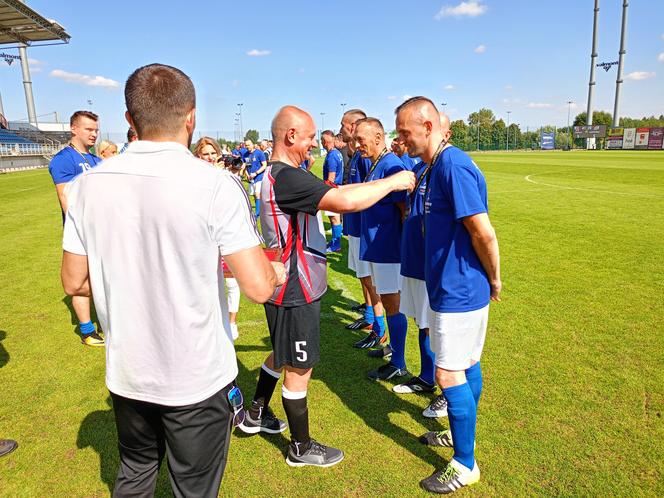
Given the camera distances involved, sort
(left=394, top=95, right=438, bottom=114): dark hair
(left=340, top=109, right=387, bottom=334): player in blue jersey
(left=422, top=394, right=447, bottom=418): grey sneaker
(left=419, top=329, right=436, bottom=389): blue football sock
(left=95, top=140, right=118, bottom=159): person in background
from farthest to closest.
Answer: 1. (left=95, top=140, right=118, bottom=159): person in background
2. (left=340, top=109, right=387, bottom=334): player in blue jersey
3. (left=419, top=329, right=436, bottom=389): blue football sock
4. (left=422, top=394, right=447, bottom=418): grey sneaker
5. (left=394, top=95, right=438, bottom=114): dark hair

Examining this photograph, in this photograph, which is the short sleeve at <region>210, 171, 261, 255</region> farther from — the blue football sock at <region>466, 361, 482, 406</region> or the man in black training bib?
the blue football sock at <region>466, 361, 482, 406</region>

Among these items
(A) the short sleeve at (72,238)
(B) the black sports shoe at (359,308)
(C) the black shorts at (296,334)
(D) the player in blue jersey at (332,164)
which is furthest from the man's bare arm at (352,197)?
(D) the player in blue jersey at (332,164)

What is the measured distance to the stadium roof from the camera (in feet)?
114

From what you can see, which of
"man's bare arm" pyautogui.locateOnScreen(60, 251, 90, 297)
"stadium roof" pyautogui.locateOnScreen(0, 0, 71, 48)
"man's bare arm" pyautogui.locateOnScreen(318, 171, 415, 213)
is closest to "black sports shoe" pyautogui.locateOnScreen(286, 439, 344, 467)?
"man's bare arm" pyautogui.locateOnScreen(318, 171, 415, 213)

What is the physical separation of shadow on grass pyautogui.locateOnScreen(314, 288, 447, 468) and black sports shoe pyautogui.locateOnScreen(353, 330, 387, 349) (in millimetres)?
93

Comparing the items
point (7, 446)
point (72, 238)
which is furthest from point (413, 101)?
→ point (7, 446)

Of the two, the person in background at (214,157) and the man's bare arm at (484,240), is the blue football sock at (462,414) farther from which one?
the person in background at (214,157)

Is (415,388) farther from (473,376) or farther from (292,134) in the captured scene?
(292,134)

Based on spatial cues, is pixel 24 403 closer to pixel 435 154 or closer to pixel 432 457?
pixel 432 457

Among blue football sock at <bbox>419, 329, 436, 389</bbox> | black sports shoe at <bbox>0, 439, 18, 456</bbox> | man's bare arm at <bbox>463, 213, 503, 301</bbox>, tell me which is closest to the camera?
man's bare arm at <bbox>463, 213, 503, 301</bbox>

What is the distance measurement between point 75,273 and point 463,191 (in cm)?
202

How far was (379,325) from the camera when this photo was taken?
5016mm

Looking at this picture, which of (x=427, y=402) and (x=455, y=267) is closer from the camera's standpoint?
(x=455, y=267)

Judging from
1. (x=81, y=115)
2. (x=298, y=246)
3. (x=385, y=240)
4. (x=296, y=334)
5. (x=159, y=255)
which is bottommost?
(x=296, y=334)
